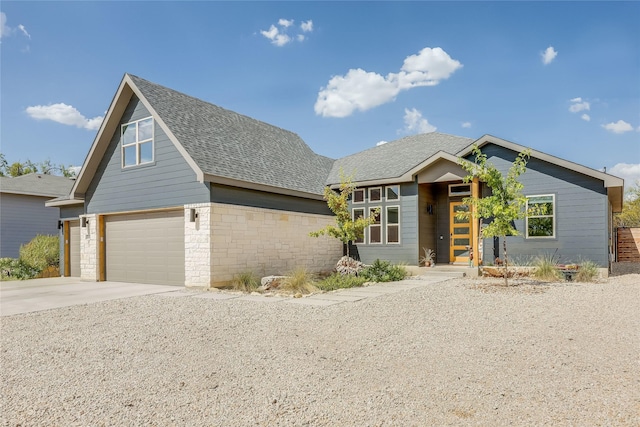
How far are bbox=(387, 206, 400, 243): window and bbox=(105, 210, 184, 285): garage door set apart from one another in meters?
7.58

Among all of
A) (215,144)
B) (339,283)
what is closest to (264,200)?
(215,144)

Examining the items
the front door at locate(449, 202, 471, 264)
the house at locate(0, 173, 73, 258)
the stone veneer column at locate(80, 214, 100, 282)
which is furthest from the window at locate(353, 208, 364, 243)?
the house at locate(0, 173, 73, 258)

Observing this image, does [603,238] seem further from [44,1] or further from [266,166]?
[44,1]

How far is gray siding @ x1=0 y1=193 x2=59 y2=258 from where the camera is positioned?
874 inches

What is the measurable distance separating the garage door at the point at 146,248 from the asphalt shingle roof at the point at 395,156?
271 inches

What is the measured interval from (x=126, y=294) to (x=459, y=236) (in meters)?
11.6

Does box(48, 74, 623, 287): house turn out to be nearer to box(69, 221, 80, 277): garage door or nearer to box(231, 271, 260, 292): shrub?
box(69, 221, 80, 277): garage door

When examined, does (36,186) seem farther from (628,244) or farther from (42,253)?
(628,244)

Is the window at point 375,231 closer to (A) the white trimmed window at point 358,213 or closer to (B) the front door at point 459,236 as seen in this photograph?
(A) the white trimmed window at point 358,213

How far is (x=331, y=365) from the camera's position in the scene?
480cm

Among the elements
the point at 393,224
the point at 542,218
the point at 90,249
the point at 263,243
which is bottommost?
the point at 90,249

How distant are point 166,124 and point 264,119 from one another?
23.4 ft

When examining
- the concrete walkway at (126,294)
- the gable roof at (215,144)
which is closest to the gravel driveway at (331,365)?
the concrete walkway at (126,294)

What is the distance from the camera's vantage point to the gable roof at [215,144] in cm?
1282
